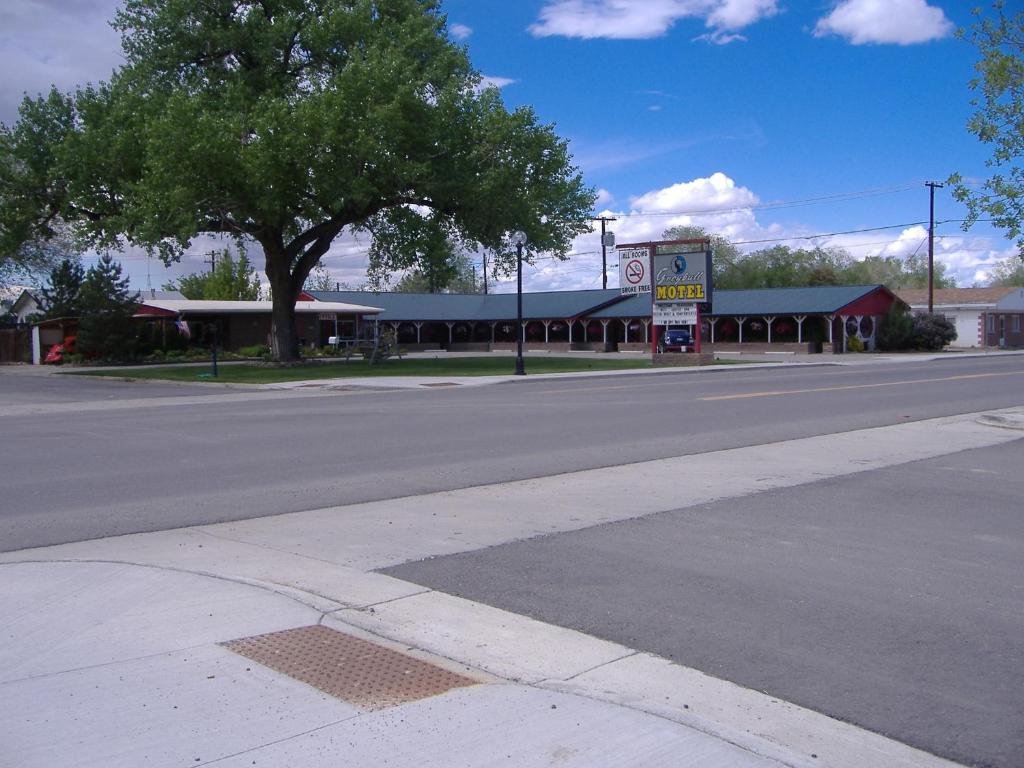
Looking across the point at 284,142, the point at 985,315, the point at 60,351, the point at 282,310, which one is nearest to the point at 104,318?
the point at 60,351

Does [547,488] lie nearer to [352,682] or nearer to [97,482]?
[97,482]

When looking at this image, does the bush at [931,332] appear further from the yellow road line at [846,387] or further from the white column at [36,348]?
the white column at [36,348]

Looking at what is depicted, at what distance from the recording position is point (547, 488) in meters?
11.7

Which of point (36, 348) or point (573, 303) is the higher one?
point (573, 303)

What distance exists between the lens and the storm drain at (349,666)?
206 inches

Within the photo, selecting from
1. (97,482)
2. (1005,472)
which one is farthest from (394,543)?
(1005,472)

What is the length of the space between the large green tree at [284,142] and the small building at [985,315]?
40.6m

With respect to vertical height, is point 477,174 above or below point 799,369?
above

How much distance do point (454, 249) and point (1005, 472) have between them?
30508 millimetres

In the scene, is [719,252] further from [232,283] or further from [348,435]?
[348,435]

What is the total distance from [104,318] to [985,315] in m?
56.3

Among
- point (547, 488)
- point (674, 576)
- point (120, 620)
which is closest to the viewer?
point (120, 620)

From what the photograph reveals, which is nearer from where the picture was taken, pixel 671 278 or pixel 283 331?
pixel 283 331

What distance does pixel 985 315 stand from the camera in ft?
229
